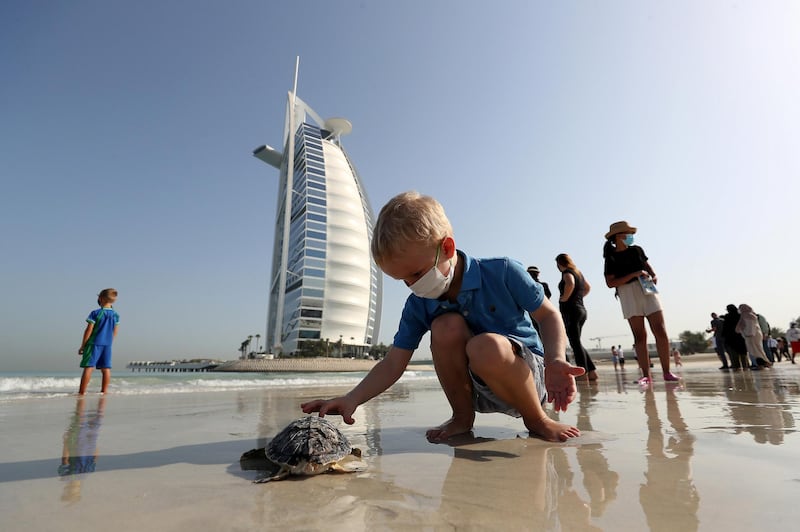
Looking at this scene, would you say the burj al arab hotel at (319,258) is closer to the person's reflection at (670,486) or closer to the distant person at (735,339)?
the distant person at (735,339)

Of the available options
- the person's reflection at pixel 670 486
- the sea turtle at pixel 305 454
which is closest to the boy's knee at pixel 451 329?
the sea turtle at pixel 305 454

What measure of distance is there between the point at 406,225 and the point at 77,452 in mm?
1364

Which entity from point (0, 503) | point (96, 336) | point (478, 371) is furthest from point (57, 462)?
point (96, 336)

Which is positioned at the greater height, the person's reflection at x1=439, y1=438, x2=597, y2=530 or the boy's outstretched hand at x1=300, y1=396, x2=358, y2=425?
the boy's outstretched hand at x1=300, y1=396, x2=358, y2=425

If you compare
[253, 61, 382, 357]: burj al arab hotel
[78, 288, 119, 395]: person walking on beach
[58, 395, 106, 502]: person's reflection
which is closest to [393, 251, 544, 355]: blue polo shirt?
[58, 395, 106, 502]: person's reflection

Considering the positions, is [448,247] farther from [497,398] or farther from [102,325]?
[102,325]

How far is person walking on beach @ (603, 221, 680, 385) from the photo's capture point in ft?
12.9

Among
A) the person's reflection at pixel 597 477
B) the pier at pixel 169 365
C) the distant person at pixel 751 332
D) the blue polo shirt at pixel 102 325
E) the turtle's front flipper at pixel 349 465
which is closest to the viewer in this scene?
the person's reflection at pixel 597 477

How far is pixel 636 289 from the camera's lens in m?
4.00

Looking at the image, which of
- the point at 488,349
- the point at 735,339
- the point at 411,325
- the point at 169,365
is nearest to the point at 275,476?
the point at 488,349

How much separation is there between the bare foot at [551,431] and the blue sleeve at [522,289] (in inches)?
16.2

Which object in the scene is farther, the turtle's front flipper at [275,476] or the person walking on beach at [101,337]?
the person walking on beach at [101,337]

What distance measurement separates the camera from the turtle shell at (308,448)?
43.3 inches

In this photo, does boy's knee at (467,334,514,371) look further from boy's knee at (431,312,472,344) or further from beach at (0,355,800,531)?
beach at (0,355,800,531)
